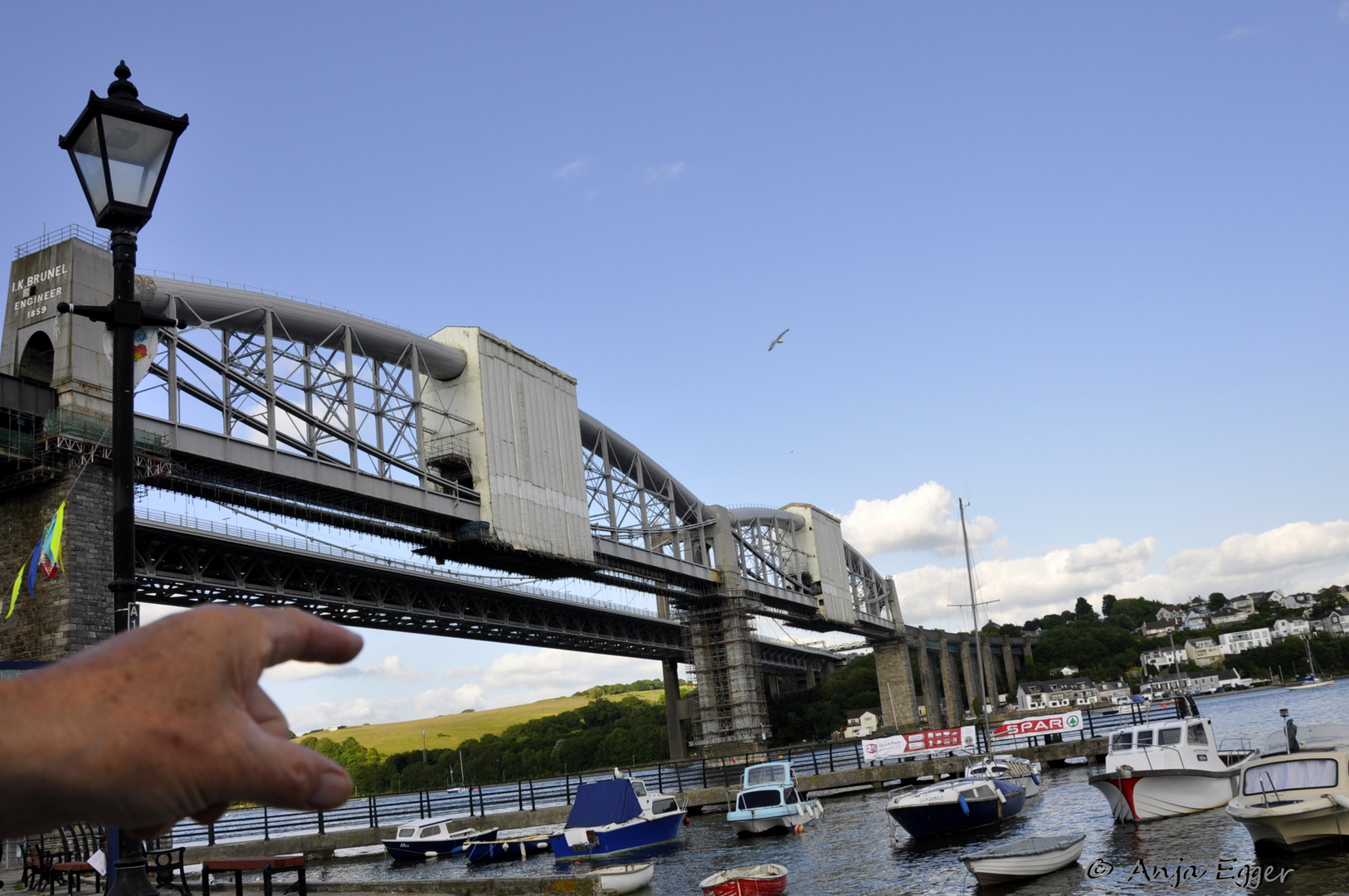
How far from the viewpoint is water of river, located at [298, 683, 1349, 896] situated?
71.2 feet

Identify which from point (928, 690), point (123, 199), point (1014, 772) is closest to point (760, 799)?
point (1014, 772)

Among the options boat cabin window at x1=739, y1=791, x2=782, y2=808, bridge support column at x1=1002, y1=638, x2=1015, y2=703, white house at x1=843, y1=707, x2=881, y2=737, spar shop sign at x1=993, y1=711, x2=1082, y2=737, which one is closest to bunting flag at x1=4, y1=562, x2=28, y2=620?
boat cabin window at x1=739, y1=791, x2=782, y2=808

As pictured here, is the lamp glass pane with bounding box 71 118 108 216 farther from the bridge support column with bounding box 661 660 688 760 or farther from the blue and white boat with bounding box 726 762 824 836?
the bridge support column with bounding box 661 660 688 760

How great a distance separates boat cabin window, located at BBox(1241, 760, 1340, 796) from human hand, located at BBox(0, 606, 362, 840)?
2536cm

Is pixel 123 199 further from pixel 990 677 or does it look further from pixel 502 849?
pixel 990 677

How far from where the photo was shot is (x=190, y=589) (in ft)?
169

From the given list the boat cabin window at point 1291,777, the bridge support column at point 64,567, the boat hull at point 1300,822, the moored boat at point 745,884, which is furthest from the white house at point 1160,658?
the bridge support column at point 64,567

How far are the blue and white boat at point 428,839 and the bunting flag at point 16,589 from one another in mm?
16088

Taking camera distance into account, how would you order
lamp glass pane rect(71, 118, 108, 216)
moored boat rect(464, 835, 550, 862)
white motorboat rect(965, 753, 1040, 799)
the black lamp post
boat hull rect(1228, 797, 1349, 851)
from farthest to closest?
moored boat rect(464, 835, 550, 862) < white motorboat rect(965, 753, 1040, 799) < boat hull rect(1228, 797, 1349, 851) < lamp glass pane rect(71, 118, 108, 216) < the black lamp post

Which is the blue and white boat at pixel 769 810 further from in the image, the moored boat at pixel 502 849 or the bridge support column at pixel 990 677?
the bridge support column at pixel 990 677

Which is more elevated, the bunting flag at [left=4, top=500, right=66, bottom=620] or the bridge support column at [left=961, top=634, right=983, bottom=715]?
the bunting flag at [left=4, top=500, right=66, bottom=620]

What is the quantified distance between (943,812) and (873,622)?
10000cm

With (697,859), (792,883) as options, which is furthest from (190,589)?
(792,883)

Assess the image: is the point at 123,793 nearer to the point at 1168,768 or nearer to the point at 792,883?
the point at 792,883
